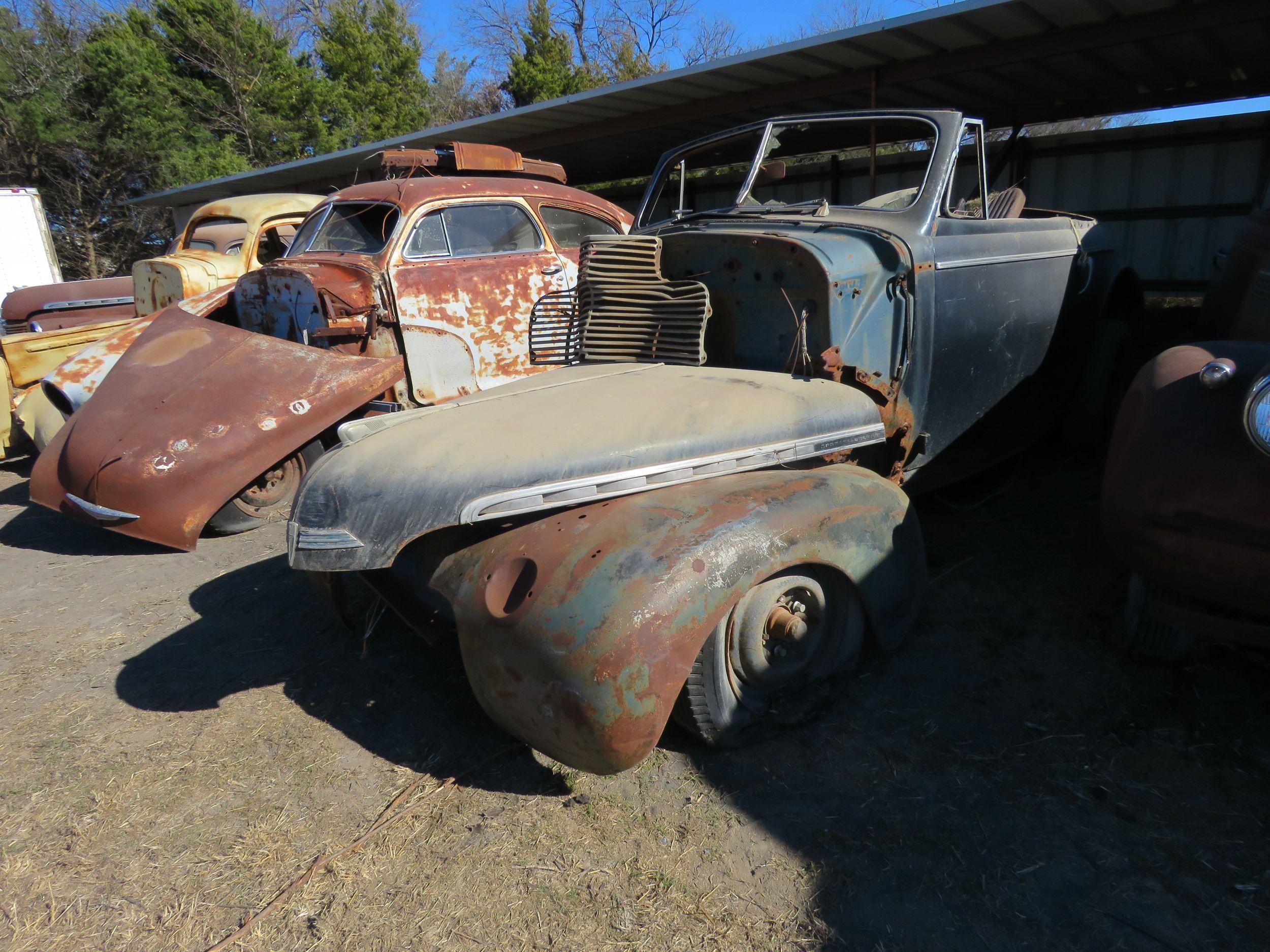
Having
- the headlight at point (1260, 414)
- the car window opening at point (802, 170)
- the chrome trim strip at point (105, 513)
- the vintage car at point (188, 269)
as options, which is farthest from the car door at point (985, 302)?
the vintage car at point (188, 269)

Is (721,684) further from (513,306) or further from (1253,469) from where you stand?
(513,306)

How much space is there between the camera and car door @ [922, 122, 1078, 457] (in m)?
3.51

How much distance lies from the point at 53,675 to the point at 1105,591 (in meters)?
4.50

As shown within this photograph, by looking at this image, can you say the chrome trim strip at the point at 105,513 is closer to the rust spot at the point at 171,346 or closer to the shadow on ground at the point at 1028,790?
the rust spot at the point at 171,346

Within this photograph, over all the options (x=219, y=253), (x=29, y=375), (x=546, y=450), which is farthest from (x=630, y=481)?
(x=219, y=253)

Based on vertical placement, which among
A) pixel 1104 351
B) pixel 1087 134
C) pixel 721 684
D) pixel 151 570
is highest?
pixel 1087 134

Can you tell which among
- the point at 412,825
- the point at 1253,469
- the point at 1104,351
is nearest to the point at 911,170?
the point at 1104,351

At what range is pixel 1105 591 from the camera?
347cm

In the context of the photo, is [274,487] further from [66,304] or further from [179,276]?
[66,304]

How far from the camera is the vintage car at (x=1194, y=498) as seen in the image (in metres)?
2.29

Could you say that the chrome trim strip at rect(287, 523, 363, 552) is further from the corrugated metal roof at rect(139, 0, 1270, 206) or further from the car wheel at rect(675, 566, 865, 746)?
the corrugated metal roof at rect(139, 0, 1270, 206)

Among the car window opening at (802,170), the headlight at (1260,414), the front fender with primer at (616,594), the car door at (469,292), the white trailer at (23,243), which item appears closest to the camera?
the front fender with primer at (616,594)

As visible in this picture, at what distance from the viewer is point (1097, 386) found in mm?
4676

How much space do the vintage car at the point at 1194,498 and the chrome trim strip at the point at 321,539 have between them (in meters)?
2.42
